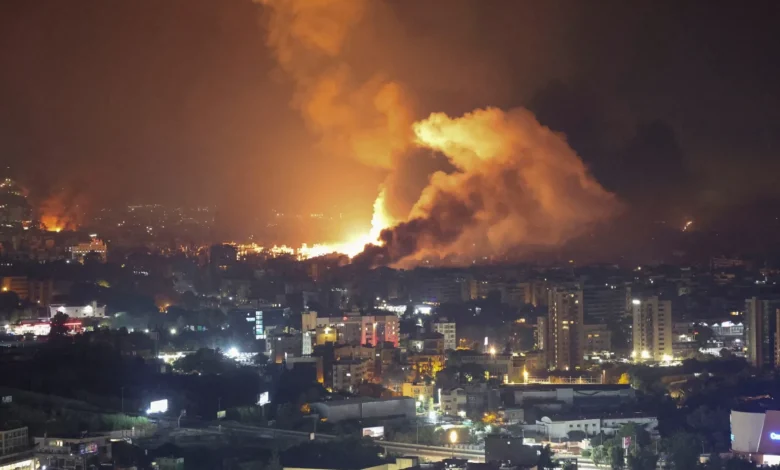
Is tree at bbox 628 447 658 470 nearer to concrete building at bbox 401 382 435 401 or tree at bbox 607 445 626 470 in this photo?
tree at bbox 607 445 626 470

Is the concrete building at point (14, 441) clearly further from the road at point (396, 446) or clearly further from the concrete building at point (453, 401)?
the concrete building at point (453, 401)

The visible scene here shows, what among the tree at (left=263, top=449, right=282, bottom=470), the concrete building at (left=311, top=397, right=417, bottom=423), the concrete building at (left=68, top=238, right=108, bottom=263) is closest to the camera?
the tree at (left=263, top=449, right=282, bottom=470)

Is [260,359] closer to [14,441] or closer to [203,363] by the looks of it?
[203,363]

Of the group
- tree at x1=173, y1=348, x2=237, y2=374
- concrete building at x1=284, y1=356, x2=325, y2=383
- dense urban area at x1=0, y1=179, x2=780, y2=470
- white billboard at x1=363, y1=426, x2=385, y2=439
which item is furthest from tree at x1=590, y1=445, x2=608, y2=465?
tree at x1=173, y1=348, x2=237, y2=374

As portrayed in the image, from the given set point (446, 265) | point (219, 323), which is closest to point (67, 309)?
point (219, 323)

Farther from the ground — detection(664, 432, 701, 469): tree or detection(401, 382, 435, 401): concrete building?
detection(401, 382, 435, 401): concrete building

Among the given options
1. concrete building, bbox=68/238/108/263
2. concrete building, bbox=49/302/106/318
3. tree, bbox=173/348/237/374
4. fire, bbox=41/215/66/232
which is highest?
fire, bbox=41/215/66/232

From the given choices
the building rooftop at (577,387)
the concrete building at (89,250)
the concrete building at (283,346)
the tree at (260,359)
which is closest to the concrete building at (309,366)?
the tree at (260,359)
